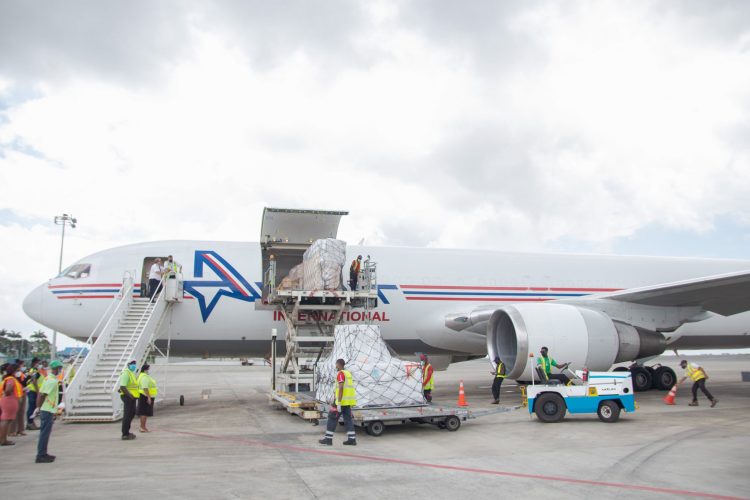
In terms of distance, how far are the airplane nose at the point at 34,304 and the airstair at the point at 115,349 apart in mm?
1443

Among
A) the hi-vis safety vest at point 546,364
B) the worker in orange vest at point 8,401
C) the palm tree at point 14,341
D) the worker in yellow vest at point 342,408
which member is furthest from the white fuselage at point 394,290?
the palm tree at point 14,341

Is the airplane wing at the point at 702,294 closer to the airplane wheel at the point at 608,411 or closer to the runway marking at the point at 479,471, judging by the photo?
the airplane wheel at the point at 608,411

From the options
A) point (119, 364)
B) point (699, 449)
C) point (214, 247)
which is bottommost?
point (699, 449)

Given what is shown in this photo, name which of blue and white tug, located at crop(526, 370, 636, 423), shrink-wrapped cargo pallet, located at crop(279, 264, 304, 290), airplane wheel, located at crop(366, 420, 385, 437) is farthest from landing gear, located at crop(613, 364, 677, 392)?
airplane wheel, located at crop(366, 420, 385, 437)

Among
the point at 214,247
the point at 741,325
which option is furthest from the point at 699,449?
the point at 741,325

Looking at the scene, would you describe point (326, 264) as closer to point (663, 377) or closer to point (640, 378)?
point (640, 378)

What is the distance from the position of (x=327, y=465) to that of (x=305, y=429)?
2.92 meters

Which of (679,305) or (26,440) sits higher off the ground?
(679,305)

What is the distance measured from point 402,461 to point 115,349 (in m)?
7.64

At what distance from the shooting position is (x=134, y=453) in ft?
24.4

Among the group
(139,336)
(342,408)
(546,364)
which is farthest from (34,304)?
(546,364)

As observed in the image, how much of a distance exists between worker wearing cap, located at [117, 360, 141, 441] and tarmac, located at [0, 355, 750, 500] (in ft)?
0.85

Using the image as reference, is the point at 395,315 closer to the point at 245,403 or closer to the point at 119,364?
the point at 245,403

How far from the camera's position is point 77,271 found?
13.6 m
